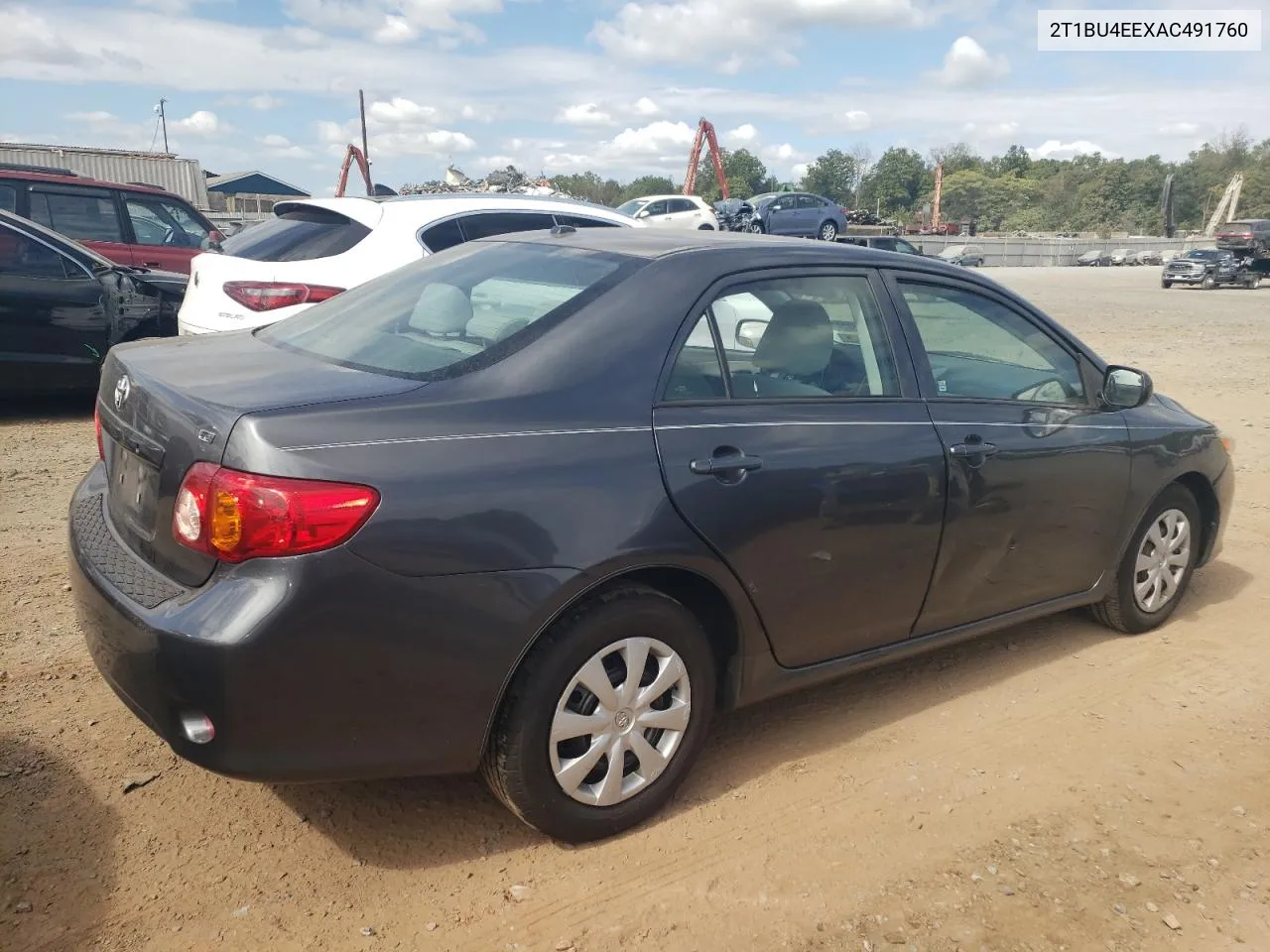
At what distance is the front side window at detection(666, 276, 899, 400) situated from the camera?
3166 mm

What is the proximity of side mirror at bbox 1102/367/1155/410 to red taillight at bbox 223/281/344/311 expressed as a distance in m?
4.50

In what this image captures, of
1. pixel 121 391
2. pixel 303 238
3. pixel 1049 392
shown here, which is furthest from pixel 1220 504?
pixel 303 238

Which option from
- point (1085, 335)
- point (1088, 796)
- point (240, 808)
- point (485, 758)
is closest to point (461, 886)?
point (485, 758)

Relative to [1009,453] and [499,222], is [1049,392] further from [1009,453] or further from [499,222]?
[499,222]

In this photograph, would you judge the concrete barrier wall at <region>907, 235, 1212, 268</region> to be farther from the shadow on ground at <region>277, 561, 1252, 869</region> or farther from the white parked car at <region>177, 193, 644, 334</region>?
the shadow on ground at <region>277, 561, 1252, 869</region>

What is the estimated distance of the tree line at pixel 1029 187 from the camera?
96.9 meters

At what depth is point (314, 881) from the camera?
267cm

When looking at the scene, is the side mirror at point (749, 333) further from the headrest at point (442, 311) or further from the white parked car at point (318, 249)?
the white parked car at point (318, 249)

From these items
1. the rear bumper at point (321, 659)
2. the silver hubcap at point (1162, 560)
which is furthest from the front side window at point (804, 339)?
the silver hubcap at point (1162, 560)

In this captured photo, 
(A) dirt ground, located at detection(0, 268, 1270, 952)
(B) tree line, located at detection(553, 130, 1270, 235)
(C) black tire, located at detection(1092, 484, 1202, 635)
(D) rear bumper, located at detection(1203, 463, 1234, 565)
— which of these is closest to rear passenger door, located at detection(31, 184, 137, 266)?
(A) dirt ground, located at detection(0, 268, 1270, 952)

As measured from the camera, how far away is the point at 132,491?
2744 millimetres

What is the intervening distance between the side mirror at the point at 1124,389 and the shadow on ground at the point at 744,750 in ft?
3.43

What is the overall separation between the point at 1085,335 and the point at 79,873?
16.3m

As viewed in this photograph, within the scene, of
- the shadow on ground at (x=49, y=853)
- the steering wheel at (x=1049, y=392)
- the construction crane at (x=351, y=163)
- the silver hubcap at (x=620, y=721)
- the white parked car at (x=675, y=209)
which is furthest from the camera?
the construction crane at (x=351, y=163)
